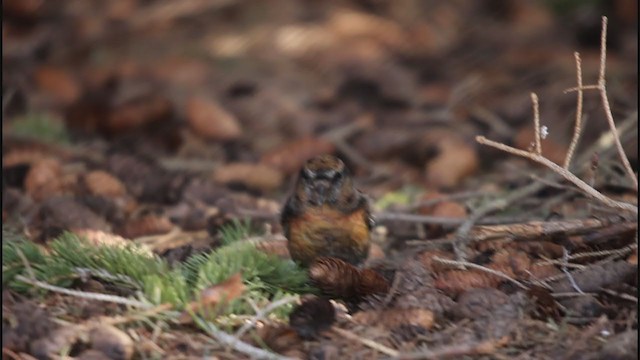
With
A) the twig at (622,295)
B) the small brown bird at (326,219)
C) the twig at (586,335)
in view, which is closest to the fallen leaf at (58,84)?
the small brown bird at (326,219)

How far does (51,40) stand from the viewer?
6660 mm

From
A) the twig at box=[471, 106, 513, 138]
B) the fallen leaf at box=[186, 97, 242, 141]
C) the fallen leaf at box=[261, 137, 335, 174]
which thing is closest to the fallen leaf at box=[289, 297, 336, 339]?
the fallen leaf at box=[261, 137, 335, 174]

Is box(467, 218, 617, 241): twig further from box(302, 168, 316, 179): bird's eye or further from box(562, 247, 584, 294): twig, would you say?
box(302, 168, 316, 179): bird's eye

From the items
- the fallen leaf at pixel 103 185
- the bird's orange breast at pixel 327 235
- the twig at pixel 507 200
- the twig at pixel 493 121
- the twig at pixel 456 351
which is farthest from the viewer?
the twig at pixel 493 121

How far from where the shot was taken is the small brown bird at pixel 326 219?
144 inches

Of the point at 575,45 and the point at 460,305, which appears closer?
the point at 460,305

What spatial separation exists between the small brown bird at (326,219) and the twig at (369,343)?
0.55 m

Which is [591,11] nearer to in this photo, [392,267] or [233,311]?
[392,267]

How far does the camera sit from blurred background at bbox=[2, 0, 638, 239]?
5473 millimetres

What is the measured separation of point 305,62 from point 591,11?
193 centimetres

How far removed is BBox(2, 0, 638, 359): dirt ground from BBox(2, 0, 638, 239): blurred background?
2cm

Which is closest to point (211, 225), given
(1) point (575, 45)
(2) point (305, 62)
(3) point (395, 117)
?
(3) point (395, 117)

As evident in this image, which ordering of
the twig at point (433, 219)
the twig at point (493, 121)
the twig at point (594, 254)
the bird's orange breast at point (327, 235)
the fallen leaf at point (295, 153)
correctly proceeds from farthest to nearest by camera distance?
the twig at point (493, 121) < the fallen leaf at point (295, 153) < the twig at point (433, 219) < the bird's orange breast at point (327, 235) < the twig at point (594, 254)

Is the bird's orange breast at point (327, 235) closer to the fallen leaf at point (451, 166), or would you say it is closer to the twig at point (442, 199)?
the twig at point (442, 199)
